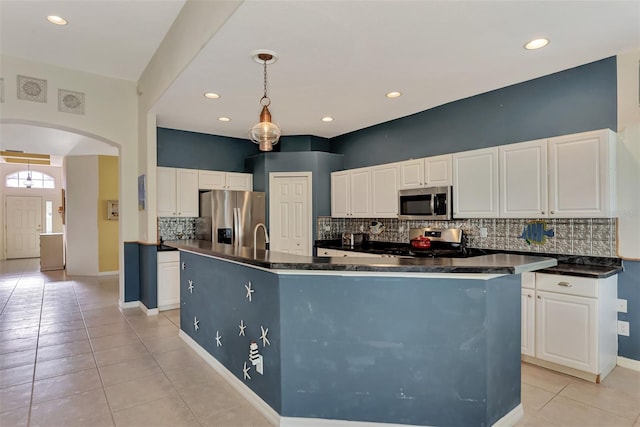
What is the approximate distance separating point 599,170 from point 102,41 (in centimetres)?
Answer: 488

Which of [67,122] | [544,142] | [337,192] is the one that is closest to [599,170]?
[544,142]

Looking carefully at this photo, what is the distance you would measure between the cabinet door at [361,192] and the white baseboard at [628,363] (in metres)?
3.04

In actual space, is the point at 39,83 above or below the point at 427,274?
above

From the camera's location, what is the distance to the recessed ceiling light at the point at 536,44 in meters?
2.78

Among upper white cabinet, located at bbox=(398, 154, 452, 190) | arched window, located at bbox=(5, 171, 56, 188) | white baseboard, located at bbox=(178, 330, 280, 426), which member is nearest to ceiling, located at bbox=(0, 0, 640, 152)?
upper white cabinet, located at bbox=(398, 154, 452, 190)

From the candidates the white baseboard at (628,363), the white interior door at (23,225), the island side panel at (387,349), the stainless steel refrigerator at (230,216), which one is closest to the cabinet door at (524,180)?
the white baseboard at (628,363)

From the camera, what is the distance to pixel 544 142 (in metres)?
3.21

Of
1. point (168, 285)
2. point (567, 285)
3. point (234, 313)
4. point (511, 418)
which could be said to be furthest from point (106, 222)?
point (567, 285)

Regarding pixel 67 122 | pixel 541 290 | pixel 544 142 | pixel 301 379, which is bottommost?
pixel 301 379

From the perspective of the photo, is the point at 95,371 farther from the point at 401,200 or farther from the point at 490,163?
the point at 490,163

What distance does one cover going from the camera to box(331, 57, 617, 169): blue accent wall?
3.18 m

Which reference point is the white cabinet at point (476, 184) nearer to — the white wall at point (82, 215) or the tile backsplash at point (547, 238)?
the tile backsplash at point (547, 238)

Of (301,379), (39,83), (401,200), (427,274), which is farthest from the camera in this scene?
(401,200)

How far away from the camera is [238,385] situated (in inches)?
105
